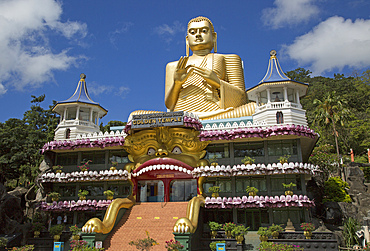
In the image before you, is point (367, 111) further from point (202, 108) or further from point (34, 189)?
point (34, 189)

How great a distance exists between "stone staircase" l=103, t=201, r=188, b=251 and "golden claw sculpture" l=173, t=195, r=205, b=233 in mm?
1326

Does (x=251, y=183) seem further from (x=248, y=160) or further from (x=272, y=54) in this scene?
(x=272, y=54)

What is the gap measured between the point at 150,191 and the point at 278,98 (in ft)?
42.5

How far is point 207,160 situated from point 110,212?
787cm

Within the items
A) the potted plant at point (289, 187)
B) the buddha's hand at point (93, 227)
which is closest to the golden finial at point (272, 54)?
the potted plant at point (289, 187)

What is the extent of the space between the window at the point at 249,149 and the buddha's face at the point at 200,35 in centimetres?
1408

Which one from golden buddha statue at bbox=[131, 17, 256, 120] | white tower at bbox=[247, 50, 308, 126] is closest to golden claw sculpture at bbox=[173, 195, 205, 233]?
white tower at bbox=[247, 50, 308, 126]

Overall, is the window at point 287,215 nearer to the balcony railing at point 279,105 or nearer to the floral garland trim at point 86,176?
the balcony railing at point 279,105

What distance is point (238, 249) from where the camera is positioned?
66.1 ft

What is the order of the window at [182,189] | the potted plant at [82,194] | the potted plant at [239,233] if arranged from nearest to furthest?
the potted plant at [239,233], the potted plant at [82,194], the window at [182,189]

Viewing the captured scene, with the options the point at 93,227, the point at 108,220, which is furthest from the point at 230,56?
the point at 93,227

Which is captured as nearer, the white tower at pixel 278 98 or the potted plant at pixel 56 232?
the potted plant at pixel 56 232

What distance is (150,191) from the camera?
29203 millimetres

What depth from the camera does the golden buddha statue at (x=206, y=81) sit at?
93.8 feet
